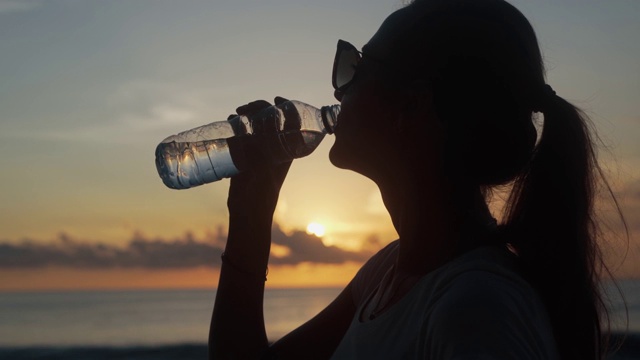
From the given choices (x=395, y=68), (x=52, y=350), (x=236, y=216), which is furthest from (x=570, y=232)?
(x=52, y=350)

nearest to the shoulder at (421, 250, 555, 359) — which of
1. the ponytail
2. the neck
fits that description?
the ponytail

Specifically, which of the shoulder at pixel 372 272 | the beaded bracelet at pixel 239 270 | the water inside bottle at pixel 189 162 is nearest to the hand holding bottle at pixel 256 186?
the beaded bracelet at pixel 239 270

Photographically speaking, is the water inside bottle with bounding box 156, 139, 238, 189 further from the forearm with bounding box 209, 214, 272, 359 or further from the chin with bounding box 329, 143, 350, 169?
the chin with bounding box 329, 143, 350, 169

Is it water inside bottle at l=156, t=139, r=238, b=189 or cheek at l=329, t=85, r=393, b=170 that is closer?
cheek at l=329, t=85, r=393, b=170

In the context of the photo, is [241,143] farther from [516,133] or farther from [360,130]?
[516,133]

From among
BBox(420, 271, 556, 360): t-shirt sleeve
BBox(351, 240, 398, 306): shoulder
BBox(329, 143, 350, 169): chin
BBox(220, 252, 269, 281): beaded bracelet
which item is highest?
BBox(329, 143, 350, 169): chin

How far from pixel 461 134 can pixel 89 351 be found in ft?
47.4

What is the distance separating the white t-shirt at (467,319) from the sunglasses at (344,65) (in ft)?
2.41

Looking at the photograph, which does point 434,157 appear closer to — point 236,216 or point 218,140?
point 236,216

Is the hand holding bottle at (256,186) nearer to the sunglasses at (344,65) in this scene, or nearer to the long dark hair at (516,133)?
the sunglasses at (344,65)

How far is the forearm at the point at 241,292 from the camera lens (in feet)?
8.00

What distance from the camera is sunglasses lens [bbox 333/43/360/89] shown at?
2.12 m

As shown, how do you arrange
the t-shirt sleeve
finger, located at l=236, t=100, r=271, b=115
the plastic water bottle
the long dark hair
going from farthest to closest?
the plastic water bottle < finger, located at l=236, t=100, r=271, b=115 < the long dark hair < the t-shirt sleeve

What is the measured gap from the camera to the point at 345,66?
7.06ft
